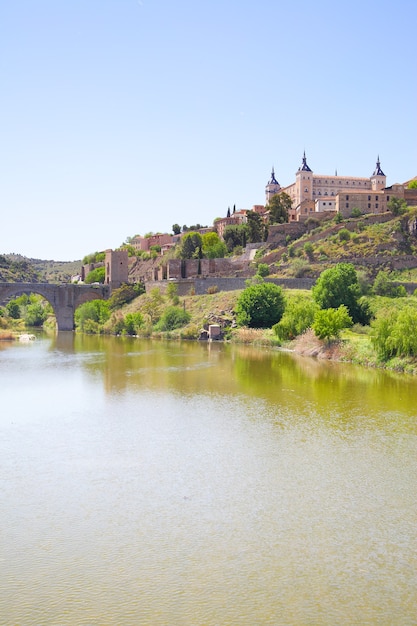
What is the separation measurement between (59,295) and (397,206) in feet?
107

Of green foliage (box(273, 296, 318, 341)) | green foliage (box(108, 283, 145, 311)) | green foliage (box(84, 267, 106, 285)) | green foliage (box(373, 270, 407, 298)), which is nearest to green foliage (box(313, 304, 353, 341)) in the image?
green foliage (box(273, 296, 318, 341))

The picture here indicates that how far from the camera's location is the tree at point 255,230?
207ft

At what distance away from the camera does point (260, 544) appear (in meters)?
9.97

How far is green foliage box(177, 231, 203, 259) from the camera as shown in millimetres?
67506

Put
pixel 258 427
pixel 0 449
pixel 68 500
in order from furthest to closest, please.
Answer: pixel 258 427 → pixel 0 449 → pixel 68 500

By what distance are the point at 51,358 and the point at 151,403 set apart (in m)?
A: 15.0

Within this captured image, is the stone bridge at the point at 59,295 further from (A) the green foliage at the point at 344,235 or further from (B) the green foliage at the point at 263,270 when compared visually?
(A) the green foliage at the point at 344,235

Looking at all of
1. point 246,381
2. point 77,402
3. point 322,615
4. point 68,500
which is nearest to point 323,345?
point 246,381

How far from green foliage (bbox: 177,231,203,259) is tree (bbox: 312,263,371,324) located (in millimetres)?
28420

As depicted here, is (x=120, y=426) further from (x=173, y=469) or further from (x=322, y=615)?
(x=322, y=615)

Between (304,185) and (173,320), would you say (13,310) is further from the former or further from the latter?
(304,185)

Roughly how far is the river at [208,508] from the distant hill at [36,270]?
76.1 m

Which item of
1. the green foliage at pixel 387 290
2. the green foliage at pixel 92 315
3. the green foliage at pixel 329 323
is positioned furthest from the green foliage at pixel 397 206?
the green foliage at pixel 329 323

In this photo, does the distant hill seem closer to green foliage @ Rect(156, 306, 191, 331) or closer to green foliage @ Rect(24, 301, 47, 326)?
green foliage @ Rect(24, 301, 47, 326)
